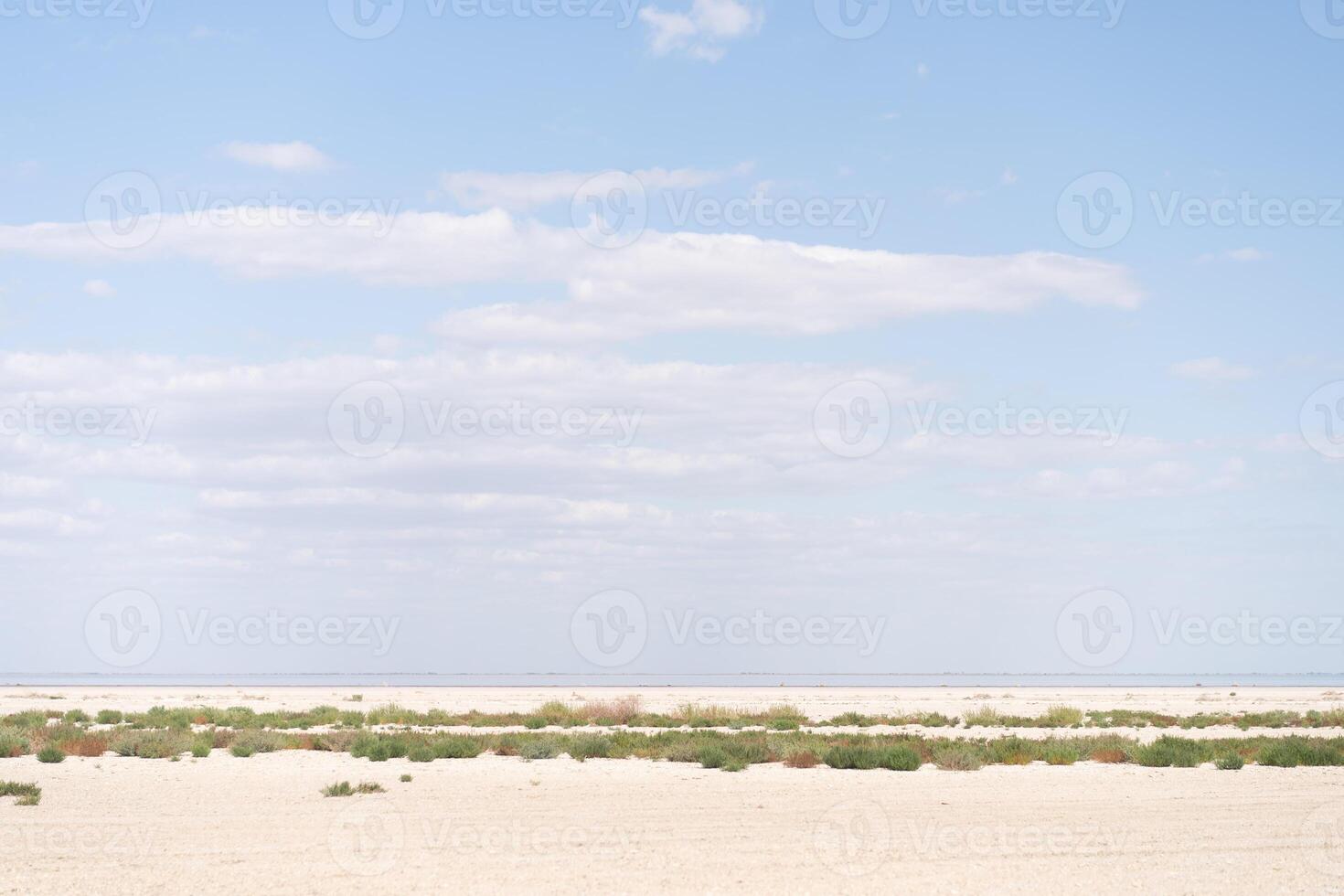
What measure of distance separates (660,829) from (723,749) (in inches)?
363

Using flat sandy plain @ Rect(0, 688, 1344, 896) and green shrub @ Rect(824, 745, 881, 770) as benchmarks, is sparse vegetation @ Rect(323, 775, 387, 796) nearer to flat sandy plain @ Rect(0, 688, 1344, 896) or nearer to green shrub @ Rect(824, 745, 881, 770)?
flat sandy plain @ Rect(0, 688, 1344, 896)

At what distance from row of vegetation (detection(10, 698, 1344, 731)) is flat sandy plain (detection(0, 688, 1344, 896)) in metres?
12.1

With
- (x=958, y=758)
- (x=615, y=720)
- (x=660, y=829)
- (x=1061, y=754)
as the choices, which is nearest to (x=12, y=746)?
(x=660, y=829)

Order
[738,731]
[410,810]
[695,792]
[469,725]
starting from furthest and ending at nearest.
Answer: [469,725] → [738,731] → [695,792] → [410,810]

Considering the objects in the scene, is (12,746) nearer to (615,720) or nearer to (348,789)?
(348,789)

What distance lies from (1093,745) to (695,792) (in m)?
11.9

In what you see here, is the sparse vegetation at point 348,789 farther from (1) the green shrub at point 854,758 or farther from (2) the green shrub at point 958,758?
(2) the green shrub at point 958,758

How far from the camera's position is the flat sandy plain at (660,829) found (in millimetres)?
12688

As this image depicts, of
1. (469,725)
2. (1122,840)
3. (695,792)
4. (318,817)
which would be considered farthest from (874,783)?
(469,725)

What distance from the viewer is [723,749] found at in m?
25.1

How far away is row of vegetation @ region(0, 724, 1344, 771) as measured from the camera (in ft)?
80.1

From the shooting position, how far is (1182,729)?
122ft

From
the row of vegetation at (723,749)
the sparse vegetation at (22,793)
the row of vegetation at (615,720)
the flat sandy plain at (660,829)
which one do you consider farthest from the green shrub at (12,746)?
the row of vegetation at (615,720)

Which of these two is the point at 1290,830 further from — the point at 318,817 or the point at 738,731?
the point at 738,731
